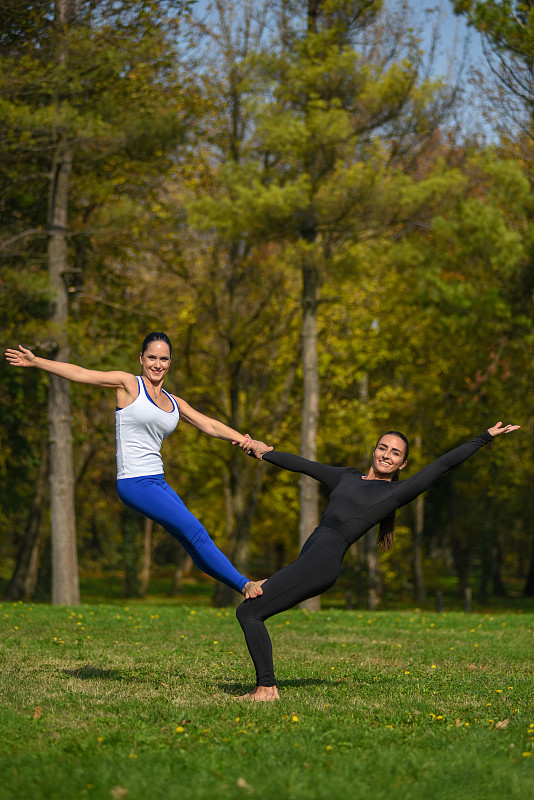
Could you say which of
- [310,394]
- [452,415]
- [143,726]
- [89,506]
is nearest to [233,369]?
[310,394]

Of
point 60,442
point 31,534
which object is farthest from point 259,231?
point 31,534

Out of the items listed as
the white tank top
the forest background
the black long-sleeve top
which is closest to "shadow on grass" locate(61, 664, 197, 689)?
the white tank top

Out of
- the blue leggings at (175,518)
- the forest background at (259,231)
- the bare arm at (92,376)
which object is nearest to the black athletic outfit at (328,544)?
the blue leggings at (175,518)

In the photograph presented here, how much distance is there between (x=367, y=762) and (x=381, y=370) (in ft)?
86.7

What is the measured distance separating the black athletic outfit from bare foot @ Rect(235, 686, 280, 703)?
0.04m

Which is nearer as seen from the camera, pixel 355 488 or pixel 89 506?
pixel 355 488

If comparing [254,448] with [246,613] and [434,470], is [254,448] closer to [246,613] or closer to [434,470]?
[246,613]

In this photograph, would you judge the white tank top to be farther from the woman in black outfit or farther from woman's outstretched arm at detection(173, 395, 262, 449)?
the woman in black outfit

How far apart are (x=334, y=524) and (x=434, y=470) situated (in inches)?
33.3

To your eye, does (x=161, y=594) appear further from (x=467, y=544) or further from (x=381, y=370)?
(x=381, y=370)

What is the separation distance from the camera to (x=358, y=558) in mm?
31125

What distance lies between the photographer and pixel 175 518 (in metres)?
6.25

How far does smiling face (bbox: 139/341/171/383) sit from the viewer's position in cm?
648

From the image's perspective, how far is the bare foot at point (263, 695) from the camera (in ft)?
19.8
